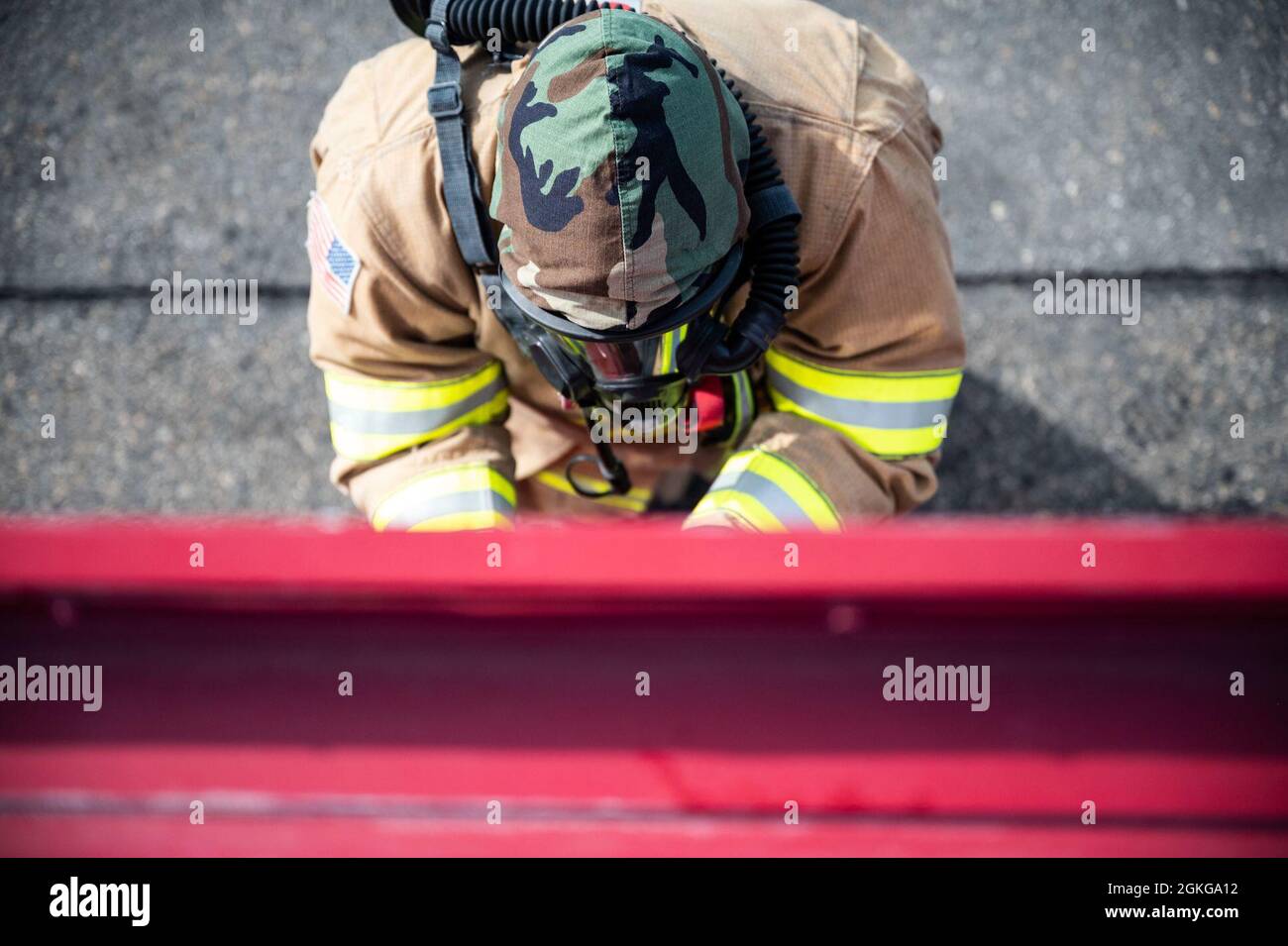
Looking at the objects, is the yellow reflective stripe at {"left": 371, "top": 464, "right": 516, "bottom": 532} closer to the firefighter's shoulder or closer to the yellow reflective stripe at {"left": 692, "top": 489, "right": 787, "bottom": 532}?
the yellow reflective stripe at {"left": 692, "top": 489, "right": 787, "bottom": 532}

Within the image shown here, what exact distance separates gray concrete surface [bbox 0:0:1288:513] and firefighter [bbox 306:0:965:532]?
78 centimetres

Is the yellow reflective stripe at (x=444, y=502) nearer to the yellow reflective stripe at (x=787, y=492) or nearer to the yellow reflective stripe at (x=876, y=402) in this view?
the yellow reflective stripe at (x=787, y=492)

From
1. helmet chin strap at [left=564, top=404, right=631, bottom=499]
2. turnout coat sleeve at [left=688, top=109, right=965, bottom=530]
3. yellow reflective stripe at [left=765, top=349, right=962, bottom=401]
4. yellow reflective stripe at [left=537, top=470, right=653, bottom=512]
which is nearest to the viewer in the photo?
turnout coat sleeve at [left=688, top=109, right=965, bottom=530]

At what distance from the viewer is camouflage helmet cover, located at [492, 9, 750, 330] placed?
1.01m

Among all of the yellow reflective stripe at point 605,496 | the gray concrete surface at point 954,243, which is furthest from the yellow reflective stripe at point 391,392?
the gray concrete surface at point 954,243

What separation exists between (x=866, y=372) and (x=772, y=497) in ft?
0.78

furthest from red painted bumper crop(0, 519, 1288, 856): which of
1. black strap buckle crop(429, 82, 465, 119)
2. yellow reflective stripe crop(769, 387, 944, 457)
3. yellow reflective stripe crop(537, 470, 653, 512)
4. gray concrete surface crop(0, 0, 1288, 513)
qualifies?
gray concrete surface crop(0, 0, 1288, 513)

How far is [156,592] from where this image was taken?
3.30 ft

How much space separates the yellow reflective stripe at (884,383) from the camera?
144 centimetres

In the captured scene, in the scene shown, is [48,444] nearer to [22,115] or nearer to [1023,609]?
[22,115]

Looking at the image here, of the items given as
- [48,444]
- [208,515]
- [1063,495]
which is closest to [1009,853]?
[1063,495]

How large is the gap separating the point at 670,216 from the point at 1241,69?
1982 millimetres

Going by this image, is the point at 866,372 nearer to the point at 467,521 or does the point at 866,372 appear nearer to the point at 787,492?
the point at 787,492
